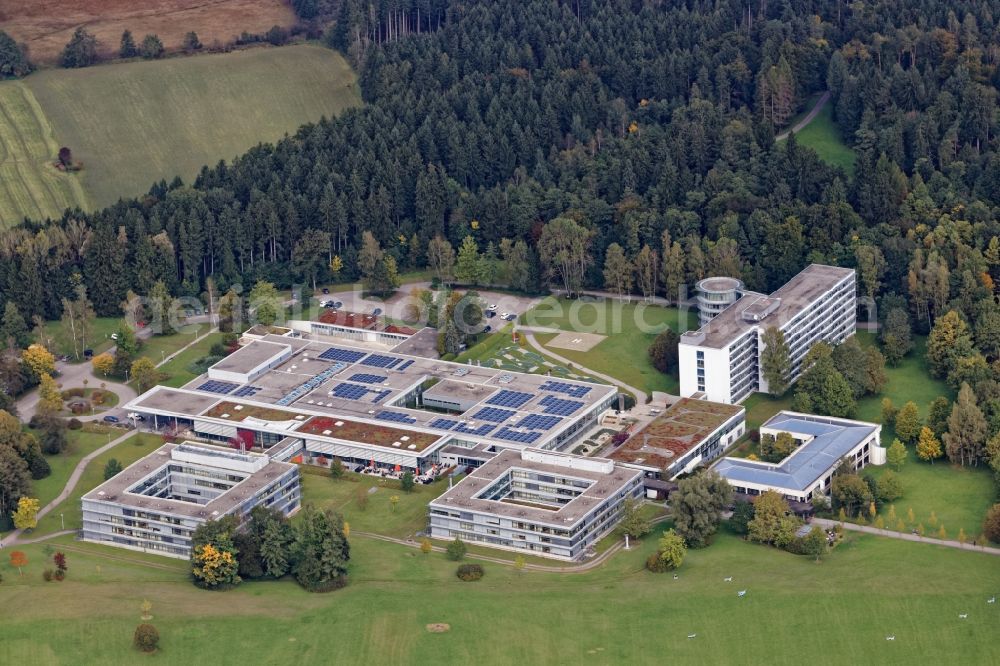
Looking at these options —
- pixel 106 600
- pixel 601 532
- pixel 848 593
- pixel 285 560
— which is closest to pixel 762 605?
pixel 848 593

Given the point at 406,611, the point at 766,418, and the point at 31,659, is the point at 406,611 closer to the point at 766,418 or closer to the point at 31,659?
the point at 31,659

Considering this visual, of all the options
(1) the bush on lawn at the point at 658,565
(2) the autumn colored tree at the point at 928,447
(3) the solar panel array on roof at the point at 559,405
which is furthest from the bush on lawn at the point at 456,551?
(2) the autumn colored tree at the point at 928,447

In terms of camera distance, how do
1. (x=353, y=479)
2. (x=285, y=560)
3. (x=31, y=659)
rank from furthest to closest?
1. (x=353, y=479)
2. (x=285, y=560)
3. (x=31, y=659)

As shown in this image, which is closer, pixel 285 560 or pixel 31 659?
pixel 31 659

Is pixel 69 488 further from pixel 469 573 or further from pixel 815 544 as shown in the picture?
pixel 815 544

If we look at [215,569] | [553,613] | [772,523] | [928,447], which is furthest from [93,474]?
[928,447]

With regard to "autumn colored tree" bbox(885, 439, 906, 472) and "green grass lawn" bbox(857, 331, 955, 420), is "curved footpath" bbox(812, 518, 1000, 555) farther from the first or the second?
"green grass lawn" bbox(857, 331, 955, 420)

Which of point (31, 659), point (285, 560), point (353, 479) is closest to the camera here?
point (31, 659)
